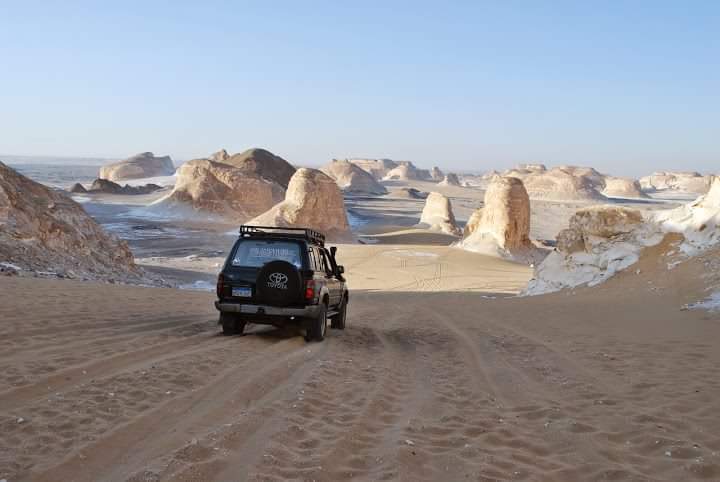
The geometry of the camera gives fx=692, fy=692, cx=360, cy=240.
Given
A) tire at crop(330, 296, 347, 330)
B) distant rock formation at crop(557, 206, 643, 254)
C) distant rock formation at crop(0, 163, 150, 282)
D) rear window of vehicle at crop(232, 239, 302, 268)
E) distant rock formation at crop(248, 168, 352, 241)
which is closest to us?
rear window of vehicle at crop(232, 239, 302, 268)

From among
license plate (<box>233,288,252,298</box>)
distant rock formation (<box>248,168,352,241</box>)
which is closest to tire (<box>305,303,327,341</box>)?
license plate (<box>233,288,252,298</box>)

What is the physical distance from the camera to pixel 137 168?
144 m

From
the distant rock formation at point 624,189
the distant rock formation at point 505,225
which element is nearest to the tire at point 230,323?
the distant rock formation at point 505,225

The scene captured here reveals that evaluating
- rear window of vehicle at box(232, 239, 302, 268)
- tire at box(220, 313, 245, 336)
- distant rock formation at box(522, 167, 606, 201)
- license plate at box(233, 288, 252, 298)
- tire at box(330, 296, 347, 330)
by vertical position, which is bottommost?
tire at box(330, 296, 347, 330)

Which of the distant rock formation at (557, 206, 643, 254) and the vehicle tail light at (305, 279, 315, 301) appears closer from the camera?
the vehicle tail light at (305, 279, 315, 301)

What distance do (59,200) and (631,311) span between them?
20237mm

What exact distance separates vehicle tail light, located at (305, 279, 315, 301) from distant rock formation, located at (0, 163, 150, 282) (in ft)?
38.1

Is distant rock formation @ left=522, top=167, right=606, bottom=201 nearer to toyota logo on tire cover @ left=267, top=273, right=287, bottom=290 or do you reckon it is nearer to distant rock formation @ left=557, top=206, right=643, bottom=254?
distant rock formation @ left=557, top=206, right=643, bottom=254

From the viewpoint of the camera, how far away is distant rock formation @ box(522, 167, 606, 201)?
12761cm

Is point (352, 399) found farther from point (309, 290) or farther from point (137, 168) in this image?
point (137, 168)

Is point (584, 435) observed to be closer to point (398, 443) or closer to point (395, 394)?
point (398, 443)

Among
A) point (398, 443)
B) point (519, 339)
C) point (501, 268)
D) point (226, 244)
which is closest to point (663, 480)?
point (398, 443)

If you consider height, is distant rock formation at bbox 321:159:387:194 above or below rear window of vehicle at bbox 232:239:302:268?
above

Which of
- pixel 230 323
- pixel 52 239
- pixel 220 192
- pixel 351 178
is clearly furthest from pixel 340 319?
pixel 351 178
